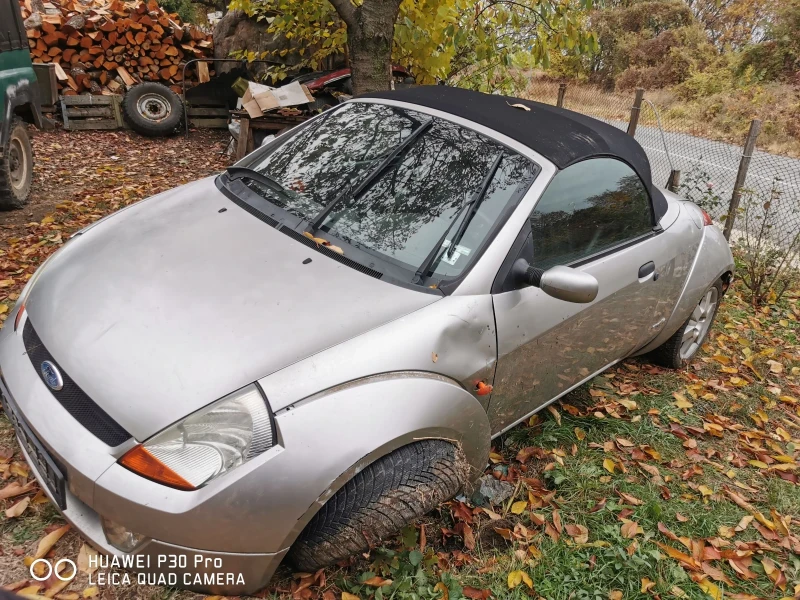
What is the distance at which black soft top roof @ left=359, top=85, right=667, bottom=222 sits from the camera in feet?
9.02

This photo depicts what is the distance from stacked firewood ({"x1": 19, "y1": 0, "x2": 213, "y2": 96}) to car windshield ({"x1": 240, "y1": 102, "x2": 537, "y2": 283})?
26.4ft

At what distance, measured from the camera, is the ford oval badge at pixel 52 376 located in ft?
6.27

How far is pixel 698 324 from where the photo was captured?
13.6ft

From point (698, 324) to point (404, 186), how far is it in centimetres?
269

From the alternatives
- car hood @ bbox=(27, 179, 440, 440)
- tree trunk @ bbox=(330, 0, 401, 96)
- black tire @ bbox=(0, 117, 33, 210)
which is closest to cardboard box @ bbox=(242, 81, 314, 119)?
tree trunk @ bbox=(330, 0, 401, 96)

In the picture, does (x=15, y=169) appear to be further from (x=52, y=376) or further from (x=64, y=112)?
(x=52, y=376)

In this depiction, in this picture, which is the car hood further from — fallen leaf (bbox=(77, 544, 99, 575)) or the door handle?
the door handle

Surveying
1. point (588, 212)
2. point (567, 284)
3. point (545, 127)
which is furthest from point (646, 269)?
point (567, 284)

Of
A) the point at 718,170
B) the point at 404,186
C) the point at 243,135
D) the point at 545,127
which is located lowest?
the point at 718,170

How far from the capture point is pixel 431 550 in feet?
7.84

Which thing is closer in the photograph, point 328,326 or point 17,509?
point 328,326

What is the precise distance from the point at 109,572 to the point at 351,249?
1481mm

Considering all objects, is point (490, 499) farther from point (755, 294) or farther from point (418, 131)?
point (755, 294)

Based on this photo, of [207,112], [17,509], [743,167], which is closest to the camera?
[17,509]
